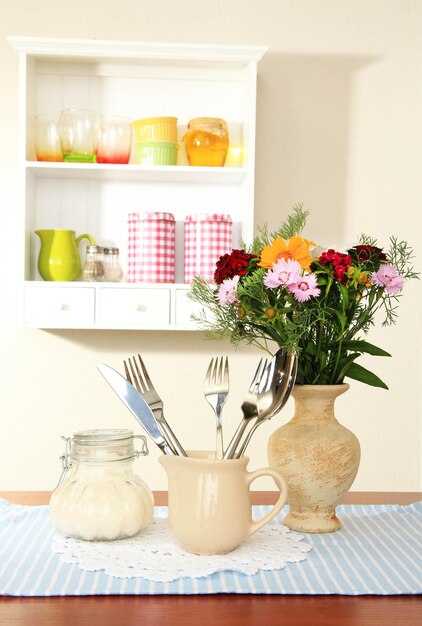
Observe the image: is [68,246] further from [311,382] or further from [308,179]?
[311,382]

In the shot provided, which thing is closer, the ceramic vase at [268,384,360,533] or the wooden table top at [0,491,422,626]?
the wooden table top at [0,491,422,626]

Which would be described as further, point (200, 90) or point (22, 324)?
point (200, 90)

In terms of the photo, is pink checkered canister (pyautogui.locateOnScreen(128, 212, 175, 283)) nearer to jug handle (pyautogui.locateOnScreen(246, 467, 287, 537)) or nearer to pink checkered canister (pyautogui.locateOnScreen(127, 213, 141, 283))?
pink checkered canister (pyautogui.locateOnScreen(127, 213, 141, 283))

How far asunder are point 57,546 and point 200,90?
5.93 feet

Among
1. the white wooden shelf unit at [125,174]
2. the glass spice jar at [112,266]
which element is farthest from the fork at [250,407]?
the glass spice jar at [112,266]

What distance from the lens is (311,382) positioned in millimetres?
1032

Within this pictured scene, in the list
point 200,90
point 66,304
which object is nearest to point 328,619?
point 66,304

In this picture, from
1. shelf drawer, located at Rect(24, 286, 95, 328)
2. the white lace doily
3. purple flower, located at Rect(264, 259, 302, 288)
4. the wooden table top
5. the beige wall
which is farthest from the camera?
the beige wall

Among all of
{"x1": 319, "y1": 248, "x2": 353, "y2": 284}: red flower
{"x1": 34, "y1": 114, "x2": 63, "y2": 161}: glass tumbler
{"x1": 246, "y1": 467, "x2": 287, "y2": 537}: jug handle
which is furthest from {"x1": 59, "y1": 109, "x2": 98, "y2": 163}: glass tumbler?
{"x1": 246, "y1": 467, "x2": 287, "y2": 537}: jug handle

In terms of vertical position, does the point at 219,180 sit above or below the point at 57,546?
above

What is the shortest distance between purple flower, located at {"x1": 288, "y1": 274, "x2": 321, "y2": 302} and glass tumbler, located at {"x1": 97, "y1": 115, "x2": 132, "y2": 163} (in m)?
1.44

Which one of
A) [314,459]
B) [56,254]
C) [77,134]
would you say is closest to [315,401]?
[314,459]

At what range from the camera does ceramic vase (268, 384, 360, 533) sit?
38.8 inches

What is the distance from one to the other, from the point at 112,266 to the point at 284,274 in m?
1.42
